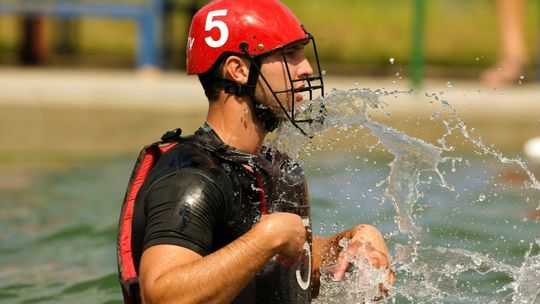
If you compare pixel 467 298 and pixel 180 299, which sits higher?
pixel 180 299

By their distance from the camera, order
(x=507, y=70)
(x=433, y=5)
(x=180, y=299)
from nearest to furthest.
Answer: (x=180, y=299)
(x=507, y=70)
(x=433, y=5)

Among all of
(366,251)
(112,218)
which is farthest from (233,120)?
(112,218)

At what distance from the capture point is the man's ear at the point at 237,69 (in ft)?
12.9

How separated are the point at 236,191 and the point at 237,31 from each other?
0.54m

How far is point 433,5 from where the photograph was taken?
17578mm

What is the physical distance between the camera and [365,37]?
50.5 ft

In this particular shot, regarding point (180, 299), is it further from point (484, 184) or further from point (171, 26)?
point (171, 26)

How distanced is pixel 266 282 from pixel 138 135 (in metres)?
6.29

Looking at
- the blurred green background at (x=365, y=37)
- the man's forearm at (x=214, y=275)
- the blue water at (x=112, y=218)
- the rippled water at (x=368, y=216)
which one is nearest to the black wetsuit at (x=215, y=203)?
the man's forearm at (x=214, y=275)

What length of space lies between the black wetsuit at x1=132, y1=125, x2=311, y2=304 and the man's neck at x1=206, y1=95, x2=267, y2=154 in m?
0.04

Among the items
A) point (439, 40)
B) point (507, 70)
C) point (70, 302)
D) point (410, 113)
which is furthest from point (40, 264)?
point (439, 40)

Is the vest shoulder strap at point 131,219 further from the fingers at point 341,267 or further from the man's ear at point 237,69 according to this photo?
the fingers at point 341,267

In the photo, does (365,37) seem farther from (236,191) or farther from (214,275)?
(214,275)

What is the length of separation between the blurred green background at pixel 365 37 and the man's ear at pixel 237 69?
879 cm
